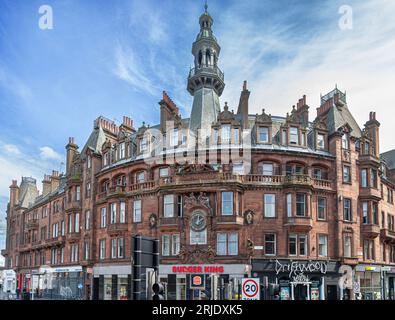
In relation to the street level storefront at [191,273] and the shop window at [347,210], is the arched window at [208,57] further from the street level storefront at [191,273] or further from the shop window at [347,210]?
the street level storefront at [191,273]

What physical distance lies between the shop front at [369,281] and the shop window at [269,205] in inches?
392

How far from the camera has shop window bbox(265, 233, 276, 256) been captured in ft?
129

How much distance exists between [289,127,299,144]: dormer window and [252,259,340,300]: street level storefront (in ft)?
36.0

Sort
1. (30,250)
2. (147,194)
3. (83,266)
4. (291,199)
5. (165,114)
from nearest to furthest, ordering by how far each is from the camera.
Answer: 1. (291,199)
2. (147,194)
3. (165,114)
4. (83,266)
5. (30,250)

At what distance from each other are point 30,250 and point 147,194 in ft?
113

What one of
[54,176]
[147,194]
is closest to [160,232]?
[147,194]

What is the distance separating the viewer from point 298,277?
3869 centimetres

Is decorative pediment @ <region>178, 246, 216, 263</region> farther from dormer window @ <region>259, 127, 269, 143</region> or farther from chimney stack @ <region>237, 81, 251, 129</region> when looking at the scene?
chimney stack @ <region>237, 81, 251, 129</region>

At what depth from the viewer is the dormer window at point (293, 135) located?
42.5 meters

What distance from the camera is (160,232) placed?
4159 cm

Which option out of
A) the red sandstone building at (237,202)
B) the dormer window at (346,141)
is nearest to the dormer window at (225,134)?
the red sandstone building at (237,202)

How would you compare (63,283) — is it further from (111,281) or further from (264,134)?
(264,134)

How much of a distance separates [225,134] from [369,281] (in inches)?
783
